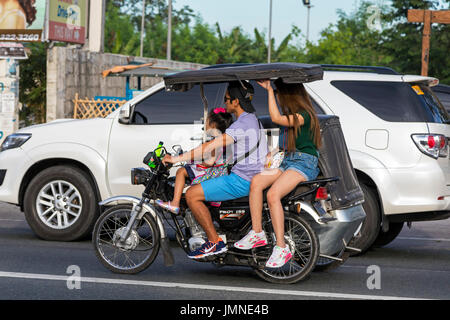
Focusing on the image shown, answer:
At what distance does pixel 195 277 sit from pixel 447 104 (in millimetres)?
8775

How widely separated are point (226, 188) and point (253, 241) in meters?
0.48

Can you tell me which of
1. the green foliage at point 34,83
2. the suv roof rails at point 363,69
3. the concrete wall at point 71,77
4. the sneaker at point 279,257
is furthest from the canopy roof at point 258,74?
the green foliage at point 34,83

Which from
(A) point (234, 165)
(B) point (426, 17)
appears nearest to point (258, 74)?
(A) point (234, 165)

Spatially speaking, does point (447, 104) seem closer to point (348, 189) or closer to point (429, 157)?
point (429, 157)

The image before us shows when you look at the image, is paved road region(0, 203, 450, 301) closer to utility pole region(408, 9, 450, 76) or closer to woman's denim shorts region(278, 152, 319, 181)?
woman's denim shorts region(278, 152, 319, 181)

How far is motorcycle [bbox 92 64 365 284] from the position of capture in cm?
720

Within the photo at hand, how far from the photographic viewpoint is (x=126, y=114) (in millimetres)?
9492

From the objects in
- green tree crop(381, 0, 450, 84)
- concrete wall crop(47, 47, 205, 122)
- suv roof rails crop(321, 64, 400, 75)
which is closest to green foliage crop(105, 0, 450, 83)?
green tree crop(381, 0, 450, 84)

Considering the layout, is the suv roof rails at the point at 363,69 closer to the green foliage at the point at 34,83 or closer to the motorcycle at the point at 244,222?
the motorcycle at the point at 244,222

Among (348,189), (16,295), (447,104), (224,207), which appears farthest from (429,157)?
(447,104)

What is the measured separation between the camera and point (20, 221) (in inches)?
465

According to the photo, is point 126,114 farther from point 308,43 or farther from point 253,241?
point 308,43

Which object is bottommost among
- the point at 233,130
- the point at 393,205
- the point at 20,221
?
the point at 20,221

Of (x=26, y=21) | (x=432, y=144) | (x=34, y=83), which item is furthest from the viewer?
(x=34, y=83)
